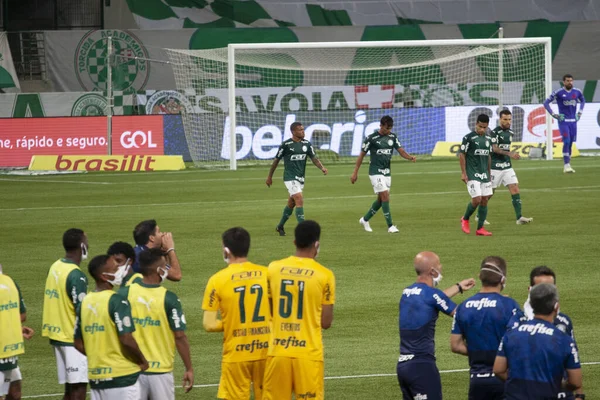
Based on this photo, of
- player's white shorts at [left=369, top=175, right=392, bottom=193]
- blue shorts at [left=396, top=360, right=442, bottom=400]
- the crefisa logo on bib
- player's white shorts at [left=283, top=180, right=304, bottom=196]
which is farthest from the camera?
the crefisa logo on bib

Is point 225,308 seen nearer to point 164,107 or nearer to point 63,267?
point 63,267

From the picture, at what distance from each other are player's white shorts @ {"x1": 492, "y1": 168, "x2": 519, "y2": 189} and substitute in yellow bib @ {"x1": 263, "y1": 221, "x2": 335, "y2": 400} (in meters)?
14.6

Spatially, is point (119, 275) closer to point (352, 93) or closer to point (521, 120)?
point (521, 120)

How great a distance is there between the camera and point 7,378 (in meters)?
9.27

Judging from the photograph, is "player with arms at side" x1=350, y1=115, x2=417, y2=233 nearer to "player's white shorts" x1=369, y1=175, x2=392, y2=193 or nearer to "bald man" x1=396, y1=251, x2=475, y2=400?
"player's white shorts" x1=369, y1=175, x2=392, y2=193

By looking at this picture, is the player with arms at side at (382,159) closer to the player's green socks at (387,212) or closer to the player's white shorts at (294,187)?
the player's green socks at (387,212)

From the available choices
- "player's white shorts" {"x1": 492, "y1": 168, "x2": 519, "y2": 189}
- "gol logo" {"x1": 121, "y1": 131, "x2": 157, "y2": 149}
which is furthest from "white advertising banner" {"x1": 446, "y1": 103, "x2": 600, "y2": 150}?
"player's white shorts" {"x1": 492, "y1": 168, "x2": 519, "y2": 189}

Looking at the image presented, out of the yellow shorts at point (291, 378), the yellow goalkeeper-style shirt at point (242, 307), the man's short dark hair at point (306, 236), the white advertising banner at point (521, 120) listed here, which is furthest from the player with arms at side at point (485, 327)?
the white advertising banner at point (521, 120)

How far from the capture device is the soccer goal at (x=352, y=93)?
40.5m

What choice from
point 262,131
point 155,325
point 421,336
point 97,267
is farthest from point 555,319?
point 262,131

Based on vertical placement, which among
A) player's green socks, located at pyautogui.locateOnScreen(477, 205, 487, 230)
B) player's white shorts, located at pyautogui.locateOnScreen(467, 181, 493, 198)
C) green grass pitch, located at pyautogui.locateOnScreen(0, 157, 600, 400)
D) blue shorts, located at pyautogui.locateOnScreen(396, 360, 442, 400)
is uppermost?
player's white shorts, located at pyautogui.locateOnScreen(467, 181, 493, 198)

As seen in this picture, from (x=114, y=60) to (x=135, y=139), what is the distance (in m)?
7.90

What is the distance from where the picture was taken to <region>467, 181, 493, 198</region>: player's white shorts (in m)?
21.5

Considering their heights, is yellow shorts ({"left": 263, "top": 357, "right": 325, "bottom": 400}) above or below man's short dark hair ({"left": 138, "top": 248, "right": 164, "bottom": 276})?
below
